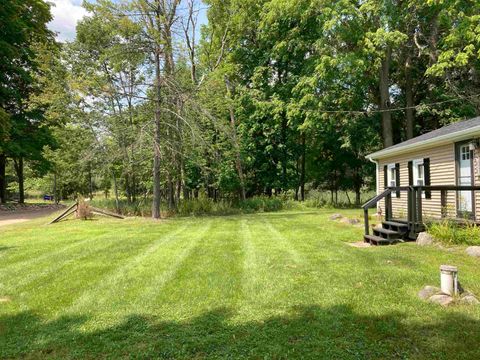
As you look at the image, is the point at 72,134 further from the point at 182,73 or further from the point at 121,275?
the point at 121,275

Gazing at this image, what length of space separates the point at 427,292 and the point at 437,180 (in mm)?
7809

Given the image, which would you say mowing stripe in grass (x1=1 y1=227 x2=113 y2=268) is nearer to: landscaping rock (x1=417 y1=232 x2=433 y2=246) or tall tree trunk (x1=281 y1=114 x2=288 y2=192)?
landscaping rock (x1=417 y1=232 x2=433 y2=246)

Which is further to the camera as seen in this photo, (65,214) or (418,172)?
(65,214)

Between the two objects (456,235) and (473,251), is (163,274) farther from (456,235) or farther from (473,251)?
(456,235)

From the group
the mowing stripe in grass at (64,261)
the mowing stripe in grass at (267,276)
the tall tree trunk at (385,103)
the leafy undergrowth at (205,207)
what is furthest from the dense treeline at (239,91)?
the mowing stripe in grass at (267,276)

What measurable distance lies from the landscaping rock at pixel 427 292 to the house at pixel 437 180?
3639 millimetres

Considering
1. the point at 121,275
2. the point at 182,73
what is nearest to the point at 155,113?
the point at 182,73

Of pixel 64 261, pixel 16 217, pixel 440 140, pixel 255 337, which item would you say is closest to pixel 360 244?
pixel 440 140

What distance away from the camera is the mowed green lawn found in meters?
3.27

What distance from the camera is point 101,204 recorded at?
725 inches

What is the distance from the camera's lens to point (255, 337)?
136 inches

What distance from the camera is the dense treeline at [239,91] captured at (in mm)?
14266

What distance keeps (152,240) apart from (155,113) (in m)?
6.67

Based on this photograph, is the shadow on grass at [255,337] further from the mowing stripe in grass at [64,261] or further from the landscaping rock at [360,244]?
the landscaping rock at [360,244]
